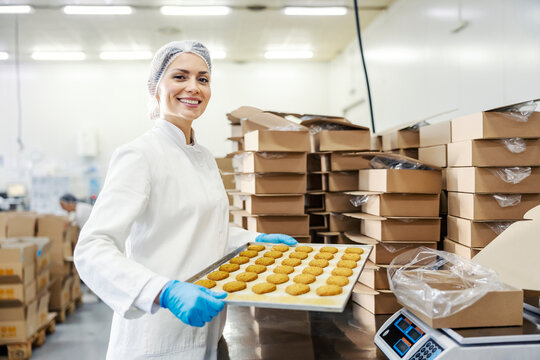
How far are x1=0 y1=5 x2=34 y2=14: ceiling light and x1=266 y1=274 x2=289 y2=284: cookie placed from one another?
5343mm

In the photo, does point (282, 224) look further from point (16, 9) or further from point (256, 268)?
point (16, 9)

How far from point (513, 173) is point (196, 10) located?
14.8ft

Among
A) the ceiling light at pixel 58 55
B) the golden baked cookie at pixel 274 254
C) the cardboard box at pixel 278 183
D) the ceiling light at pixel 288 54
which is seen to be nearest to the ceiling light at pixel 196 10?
the ceiling light at pixel 288 54

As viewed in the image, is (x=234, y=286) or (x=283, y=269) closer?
(x=234, y=286)

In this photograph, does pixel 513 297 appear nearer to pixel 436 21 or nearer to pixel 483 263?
pixel 483 263

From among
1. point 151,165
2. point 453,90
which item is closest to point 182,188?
point 151,165

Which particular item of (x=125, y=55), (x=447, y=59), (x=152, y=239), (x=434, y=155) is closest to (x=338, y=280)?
(x=152, y=239)

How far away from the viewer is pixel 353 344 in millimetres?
1348

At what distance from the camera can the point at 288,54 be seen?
283 inches

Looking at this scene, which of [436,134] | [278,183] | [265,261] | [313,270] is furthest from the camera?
[278,183]

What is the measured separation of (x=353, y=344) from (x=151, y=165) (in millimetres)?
898

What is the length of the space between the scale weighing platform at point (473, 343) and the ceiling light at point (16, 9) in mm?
5745

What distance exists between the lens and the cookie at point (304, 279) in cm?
117

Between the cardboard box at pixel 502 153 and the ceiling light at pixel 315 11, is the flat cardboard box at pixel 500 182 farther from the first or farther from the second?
the ceiling light at pixel 315 11
